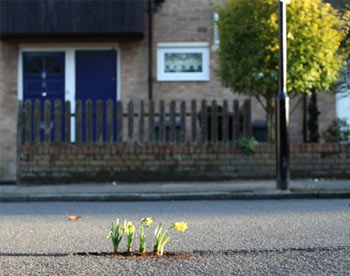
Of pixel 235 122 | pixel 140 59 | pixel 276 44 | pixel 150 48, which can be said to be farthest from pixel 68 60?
pixel 276 44

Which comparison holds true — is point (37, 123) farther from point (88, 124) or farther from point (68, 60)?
point (68, 60)

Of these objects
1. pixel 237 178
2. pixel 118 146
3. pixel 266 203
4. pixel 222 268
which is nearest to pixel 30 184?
pixel 118 146

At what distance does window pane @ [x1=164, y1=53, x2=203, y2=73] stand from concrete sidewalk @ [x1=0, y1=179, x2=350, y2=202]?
5043 millimetres

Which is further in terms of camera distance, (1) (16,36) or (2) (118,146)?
(1) (16,36)

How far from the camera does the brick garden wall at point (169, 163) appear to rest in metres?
12.1

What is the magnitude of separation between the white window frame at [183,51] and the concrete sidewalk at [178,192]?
4.83 meters

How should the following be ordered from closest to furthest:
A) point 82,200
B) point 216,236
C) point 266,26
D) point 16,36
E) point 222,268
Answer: point 222,268
point 216,236
point 82,200
point 266,26
point 16,36

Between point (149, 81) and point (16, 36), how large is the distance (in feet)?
12.2

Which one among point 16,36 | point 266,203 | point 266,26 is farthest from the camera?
point 16,36

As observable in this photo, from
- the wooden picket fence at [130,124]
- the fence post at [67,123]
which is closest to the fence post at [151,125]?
the wooden picket fence at [130,124]

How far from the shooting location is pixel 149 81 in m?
15.7

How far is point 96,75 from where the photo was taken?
1582 centimetres

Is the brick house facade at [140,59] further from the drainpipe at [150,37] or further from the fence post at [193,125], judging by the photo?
the fence post at [193,125]

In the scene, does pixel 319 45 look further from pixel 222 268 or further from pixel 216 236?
pixel 222 268
